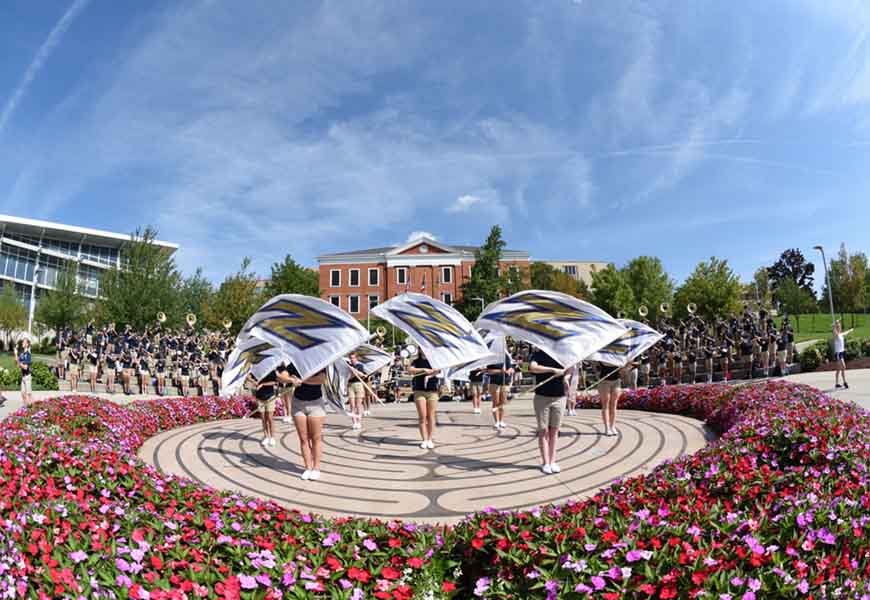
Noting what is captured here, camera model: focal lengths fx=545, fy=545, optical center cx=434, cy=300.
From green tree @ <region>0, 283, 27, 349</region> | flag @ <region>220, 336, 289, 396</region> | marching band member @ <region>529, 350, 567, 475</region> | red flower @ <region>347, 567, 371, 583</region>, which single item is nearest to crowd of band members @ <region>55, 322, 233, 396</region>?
flag @ <region>220, 336, 289, 396</region>

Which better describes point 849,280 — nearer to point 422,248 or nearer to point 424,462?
point 422,248

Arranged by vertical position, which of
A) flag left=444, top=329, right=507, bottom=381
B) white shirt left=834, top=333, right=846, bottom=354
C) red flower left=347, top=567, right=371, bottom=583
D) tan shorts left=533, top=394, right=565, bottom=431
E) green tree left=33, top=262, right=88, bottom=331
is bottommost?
red flower left=347, top=567, right=371, bottom=583

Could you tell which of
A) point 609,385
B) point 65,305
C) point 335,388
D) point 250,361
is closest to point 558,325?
point 609,385

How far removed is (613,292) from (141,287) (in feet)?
126

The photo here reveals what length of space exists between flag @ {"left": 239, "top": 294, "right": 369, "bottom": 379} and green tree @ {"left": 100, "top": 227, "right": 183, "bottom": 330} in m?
24.2

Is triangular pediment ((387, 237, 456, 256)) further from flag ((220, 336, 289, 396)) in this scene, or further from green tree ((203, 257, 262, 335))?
flag ((220, 336, 289, 396))

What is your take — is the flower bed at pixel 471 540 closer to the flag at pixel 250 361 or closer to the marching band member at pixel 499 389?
the flag at pixel 250 361

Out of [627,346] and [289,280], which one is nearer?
[627,346]

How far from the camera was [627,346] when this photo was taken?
9961 millimetres

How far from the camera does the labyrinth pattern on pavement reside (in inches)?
254

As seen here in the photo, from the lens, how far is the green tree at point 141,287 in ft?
93.6

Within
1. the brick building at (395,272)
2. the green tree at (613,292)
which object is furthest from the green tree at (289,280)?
the green tree at (613,292)

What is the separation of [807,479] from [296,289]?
53.1m

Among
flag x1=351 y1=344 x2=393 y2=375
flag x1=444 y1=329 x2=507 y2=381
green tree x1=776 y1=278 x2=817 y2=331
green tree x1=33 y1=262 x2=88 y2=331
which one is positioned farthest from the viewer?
green tree x1=776 y1=278 x2=817 y2=331
